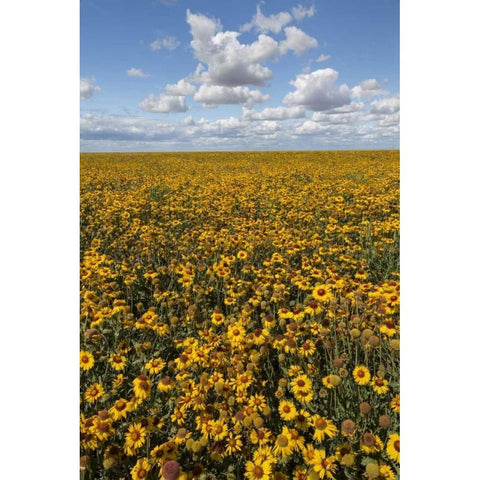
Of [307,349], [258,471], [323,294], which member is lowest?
[258,471]

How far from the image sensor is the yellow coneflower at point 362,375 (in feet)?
5.28

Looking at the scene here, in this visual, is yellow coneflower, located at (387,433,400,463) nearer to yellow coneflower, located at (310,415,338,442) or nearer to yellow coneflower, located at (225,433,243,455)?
yellow coneflower, located at (310,415,338,442)

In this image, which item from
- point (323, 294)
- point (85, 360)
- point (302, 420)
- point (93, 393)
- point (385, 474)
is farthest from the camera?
point (323, 294)

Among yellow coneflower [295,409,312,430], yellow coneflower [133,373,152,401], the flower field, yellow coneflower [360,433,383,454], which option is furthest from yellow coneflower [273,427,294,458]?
yellow coneflower [133,373,152,401]

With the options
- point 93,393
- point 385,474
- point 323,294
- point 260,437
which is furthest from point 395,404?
point 93,393

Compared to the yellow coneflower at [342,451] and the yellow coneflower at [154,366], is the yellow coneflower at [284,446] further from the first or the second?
the yellow coneflower at [154,366]

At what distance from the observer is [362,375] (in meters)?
1.64

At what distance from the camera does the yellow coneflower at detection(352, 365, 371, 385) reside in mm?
1610

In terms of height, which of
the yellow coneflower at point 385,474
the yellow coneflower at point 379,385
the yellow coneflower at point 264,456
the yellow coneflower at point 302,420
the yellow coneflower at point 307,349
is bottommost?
the yellow coneflower at point 385,474

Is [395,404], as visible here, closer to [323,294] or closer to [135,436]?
[323,294]

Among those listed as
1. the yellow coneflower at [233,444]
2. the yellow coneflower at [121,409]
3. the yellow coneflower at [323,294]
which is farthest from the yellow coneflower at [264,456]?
the yellow coneflower at [323,294]

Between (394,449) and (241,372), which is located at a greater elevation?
(241,372)
